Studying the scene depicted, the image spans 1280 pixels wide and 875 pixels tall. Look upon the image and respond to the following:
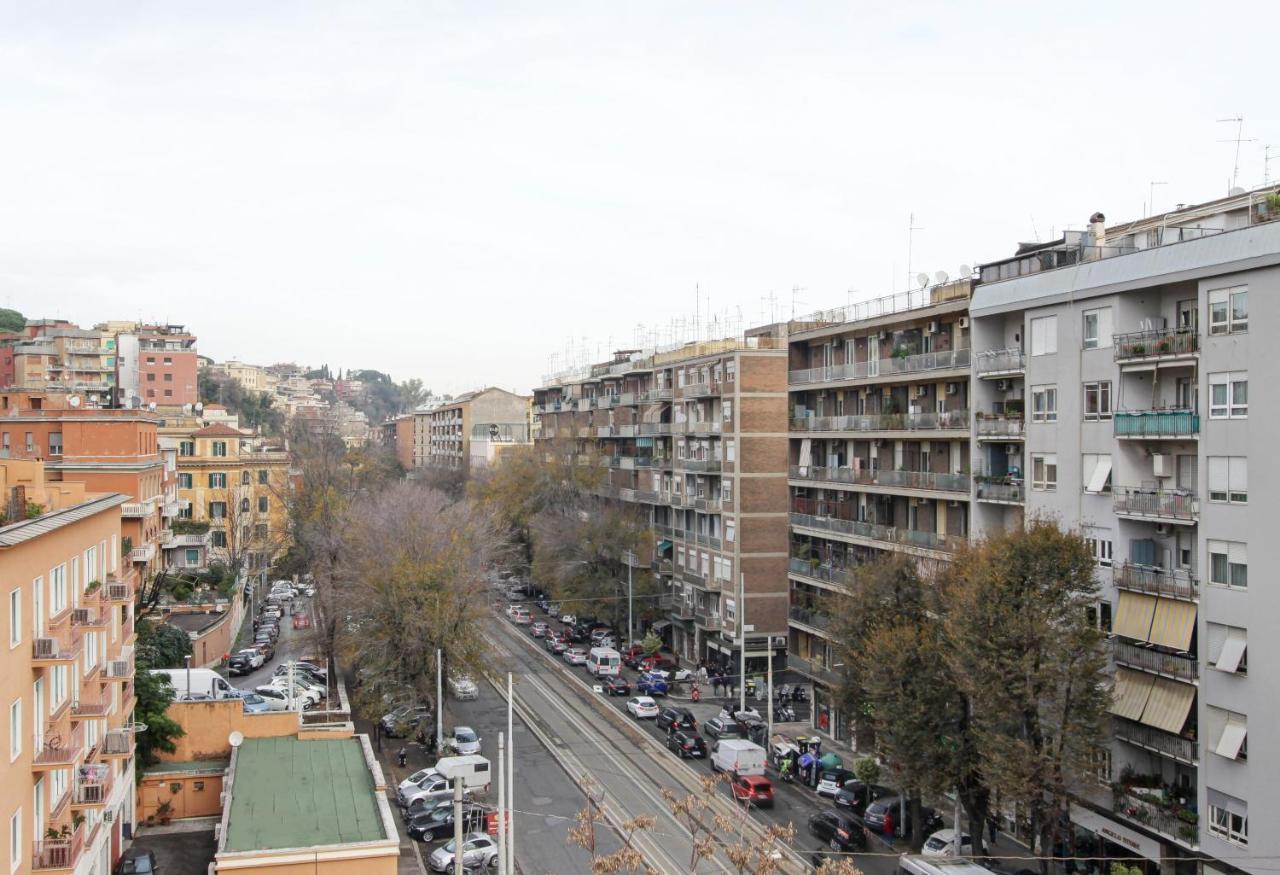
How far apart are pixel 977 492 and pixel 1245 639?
36.0 feet

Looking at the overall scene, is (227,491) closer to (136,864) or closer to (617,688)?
(617,688)

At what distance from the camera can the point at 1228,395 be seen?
2553 cm

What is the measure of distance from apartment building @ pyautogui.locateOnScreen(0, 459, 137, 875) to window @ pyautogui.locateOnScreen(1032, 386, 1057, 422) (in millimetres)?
24561

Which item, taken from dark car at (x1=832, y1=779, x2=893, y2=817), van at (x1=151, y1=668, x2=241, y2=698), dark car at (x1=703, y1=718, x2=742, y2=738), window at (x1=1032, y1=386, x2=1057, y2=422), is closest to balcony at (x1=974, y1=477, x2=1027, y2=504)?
window at (x1=1032, y1=386, x2=1057, y2=422)

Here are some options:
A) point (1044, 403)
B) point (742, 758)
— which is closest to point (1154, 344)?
point (1044, 403)

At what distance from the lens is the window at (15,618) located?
19.1 meters

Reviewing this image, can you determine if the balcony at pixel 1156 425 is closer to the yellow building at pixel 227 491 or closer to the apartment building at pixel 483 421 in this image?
the yellow building at pixel 227 491

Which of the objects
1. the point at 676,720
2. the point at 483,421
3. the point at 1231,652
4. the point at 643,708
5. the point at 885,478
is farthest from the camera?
the point at 483,421

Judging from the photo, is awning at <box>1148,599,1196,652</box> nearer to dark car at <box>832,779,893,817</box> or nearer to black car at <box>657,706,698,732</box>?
dark car at <box>832,779,893,817</box>

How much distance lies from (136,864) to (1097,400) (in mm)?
27663

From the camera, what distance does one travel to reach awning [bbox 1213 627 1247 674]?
24.7m

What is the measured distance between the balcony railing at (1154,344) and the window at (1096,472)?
275 centimetres

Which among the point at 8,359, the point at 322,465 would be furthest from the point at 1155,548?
the point at 8,359

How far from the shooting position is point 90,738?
26266mm
